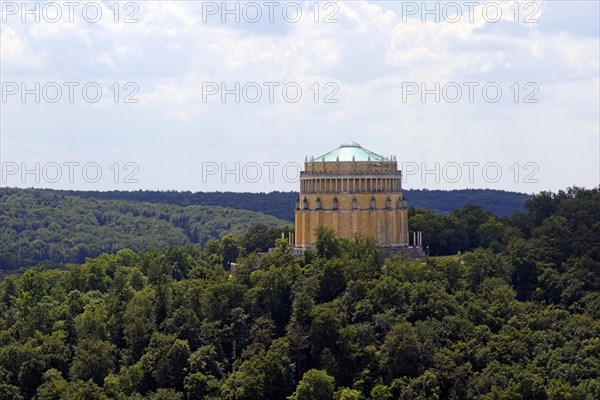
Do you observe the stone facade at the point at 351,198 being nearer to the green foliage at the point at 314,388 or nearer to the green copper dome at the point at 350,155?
the green copper dome at the point at 350,155

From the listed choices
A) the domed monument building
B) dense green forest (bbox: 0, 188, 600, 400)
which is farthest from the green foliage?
the domed monument building

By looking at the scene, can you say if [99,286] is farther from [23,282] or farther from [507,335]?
[507,335]

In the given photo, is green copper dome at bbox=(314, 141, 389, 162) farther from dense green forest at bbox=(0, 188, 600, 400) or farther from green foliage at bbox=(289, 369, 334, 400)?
green foliage at bbox=(289, 369, 334, 400)

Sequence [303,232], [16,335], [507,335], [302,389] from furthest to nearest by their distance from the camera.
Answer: [303,232]
[16,335]
[507,335]
[302,389]

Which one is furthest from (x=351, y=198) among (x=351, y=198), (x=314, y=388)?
(x=314, y=388)

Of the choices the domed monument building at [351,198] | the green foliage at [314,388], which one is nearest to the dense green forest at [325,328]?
the green foliage at [314,388]

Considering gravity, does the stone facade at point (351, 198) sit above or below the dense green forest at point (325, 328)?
above

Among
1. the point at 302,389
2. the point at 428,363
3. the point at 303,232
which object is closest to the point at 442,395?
the point at 428,363
